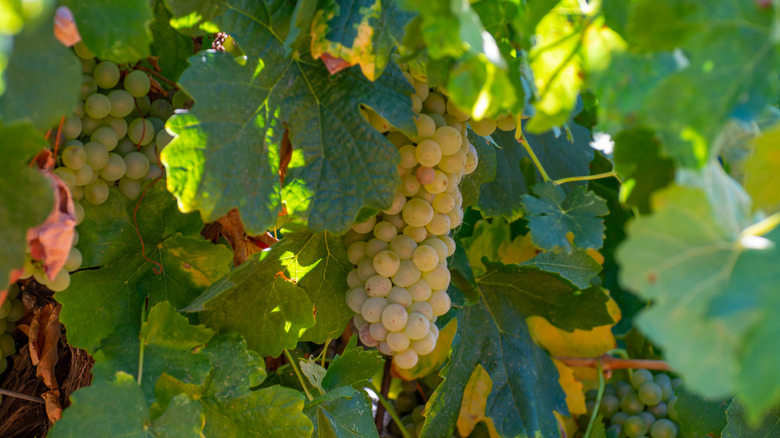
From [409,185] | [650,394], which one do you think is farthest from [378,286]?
[650,394]

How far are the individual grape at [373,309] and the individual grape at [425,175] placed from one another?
19 centimetres

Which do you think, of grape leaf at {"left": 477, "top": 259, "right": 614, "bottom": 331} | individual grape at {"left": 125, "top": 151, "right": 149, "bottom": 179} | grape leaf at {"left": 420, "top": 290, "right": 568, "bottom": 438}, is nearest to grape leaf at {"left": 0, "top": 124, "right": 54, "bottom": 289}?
individual grape at {"left": 125, "top": 151, "right": 149, "bottom": 179}

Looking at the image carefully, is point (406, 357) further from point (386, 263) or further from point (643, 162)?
point (643, 162)

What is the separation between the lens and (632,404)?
1711 mm

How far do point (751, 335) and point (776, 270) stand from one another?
6 cm

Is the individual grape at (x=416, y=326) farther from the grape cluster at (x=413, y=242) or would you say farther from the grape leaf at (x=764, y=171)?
the grape leaf at (x=764, y=171)

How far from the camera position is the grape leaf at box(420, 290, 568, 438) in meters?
1.33

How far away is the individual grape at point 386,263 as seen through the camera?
105 centimetres

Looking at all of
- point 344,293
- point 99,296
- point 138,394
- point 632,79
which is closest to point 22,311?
point 99,296

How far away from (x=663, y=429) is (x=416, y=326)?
931mm

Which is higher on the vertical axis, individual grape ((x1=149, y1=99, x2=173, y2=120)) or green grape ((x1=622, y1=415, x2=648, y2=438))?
individual grape ((x1=149, y1=99, x2=173, y2=120))

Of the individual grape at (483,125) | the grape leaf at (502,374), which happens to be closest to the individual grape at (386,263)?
the individual grape at (483,125)

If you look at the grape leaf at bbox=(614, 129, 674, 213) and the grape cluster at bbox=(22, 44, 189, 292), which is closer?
the grape leaf at bbox=(614, 129, 674, 213)

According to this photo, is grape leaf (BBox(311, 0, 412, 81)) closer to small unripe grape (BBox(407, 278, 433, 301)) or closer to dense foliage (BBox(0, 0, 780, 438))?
dense foliage (BBox(0, 0, 780, 438))
